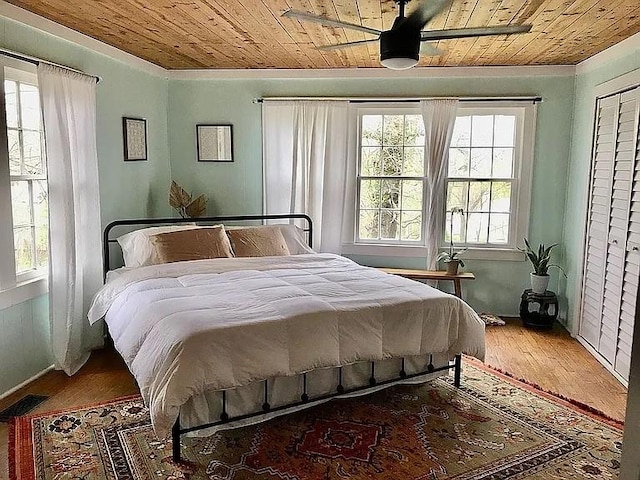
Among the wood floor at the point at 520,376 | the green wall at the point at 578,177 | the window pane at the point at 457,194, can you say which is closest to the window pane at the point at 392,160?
the window pane at the point at 457,194

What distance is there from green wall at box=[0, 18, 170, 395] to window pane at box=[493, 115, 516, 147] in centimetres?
317

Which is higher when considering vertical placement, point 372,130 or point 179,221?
point 372,130

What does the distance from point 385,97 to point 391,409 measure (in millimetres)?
3045

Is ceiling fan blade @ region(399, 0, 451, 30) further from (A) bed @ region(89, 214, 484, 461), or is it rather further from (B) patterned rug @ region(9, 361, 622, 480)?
(B) patterned rug @ region(9, 361, 622, 480)

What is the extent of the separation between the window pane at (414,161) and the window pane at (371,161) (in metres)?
0.25

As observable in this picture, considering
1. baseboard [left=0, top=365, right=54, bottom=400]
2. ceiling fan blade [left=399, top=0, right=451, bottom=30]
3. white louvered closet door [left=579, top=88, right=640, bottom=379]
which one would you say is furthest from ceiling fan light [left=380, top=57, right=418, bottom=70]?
baseboard [left=0, top=365, right=54, bottom=400]

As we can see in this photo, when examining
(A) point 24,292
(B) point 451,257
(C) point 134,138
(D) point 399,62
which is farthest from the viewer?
(B) point 451,257

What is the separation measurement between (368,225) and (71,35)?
3.00 meters

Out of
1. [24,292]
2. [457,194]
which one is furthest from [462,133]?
[24,292]

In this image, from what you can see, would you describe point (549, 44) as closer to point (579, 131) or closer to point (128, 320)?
point (579, 131)

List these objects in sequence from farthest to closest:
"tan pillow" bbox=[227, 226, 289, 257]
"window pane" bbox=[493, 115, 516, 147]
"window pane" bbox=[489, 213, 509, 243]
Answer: "window pane" bbox=[489, 213, 509, 243], "window pane" bbox=[493, 115, 516, 147], "tan pillow" bbox=[227, 226, 289, 257]

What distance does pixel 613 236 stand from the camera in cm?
397

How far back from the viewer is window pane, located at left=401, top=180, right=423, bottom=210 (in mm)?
5254

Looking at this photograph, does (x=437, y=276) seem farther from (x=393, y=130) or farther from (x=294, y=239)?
(x=393, y=130)
